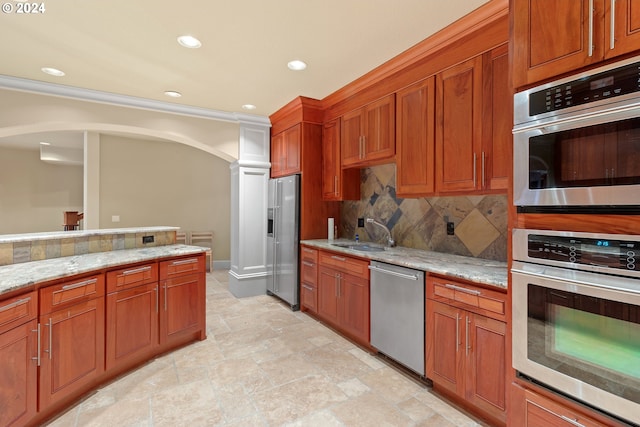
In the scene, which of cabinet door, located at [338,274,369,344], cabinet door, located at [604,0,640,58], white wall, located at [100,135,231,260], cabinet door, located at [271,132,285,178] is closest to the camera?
cabinet door, located at [604,0,640,58]

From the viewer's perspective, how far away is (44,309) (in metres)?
1.85

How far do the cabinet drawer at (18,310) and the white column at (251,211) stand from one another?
2.76 meters

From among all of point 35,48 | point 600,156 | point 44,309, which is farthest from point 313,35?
point 44,309

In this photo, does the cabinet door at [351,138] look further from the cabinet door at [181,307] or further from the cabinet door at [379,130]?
the cabinet door at [181,307]

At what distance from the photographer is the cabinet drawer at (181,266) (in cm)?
272

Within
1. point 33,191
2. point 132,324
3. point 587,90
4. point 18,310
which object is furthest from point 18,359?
point 33,191

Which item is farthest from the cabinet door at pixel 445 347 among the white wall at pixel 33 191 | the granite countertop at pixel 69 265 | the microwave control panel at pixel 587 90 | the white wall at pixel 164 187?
the white wall at pixel 33 191

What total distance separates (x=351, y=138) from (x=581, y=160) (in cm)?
240

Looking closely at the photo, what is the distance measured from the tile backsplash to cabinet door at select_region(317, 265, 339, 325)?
0.76m

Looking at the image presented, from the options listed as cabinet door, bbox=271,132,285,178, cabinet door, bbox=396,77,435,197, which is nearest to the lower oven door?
cabinet door, bbox=396,77,435,197

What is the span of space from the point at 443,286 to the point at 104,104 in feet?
14.0

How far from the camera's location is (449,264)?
2279 millimetres

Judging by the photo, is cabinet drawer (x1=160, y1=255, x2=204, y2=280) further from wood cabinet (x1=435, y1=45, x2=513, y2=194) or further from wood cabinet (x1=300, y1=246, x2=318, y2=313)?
wood cabinet (x1=435, y1=45, x2=513, y2=194)

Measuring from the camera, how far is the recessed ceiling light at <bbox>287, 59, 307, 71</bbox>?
9.36 feet
